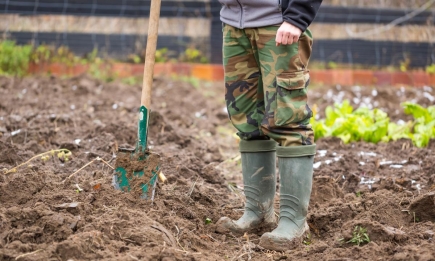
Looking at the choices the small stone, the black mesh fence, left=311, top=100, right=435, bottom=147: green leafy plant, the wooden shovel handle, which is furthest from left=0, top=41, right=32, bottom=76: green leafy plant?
the small stone

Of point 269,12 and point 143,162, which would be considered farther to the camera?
point 143,162

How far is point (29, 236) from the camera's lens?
2.60 metres

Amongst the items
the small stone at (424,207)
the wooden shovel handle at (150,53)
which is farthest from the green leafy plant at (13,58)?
the small stone at (424,207)

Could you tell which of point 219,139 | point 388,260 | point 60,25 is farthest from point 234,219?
point 60,25

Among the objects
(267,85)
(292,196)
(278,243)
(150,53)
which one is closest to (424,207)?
(292,196)

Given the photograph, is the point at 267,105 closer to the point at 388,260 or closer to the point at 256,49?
the point at 256,49

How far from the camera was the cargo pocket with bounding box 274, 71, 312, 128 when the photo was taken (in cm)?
290

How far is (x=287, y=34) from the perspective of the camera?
2801mm

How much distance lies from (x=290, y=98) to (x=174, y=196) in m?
0.93

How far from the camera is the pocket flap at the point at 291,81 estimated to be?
9.47 feet

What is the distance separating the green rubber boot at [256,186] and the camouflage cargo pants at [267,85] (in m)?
0.07

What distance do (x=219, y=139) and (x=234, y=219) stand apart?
8.58ft

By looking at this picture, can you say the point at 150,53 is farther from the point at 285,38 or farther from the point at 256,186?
the point at 256,186

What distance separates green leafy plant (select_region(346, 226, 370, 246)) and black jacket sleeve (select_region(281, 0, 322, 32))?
0.96 m
